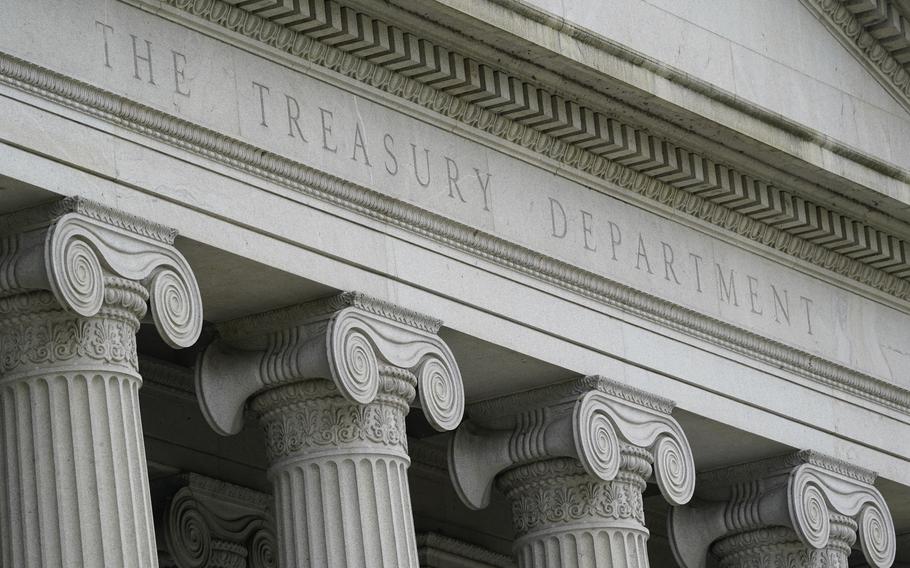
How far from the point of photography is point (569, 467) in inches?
1094

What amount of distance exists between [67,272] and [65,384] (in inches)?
40.6

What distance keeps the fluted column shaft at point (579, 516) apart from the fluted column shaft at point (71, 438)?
23.5 feet

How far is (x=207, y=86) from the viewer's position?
77.6 ft

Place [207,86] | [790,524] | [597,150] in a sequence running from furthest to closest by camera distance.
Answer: [790,524] → [597,150] → [207,86]

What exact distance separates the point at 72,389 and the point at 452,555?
12.1 m

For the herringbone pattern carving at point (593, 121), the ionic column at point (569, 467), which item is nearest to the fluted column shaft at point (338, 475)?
the ionic column at point (569, 467)

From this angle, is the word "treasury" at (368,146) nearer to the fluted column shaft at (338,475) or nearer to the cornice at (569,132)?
the cornice at (569,132)

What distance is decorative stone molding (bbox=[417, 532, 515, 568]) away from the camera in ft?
106

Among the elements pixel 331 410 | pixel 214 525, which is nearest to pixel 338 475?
pixel 331 410

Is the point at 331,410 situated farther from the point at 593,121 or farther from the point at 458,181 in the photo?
the point at 593,121

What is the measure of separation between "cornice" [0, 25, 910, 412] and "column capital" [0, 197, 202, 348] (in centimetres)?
102

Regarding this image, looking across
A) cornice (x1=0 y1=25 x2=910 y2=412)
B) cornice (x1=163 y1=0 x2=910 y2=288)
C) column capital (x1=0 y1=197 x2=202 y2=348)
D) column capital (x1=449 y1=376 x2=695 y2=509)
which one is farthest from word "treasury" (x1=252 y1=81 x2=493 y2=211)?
column capital (x1=449 y1=376 x2=695 y2=509)

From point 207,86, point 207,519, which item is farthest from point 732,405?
point 207,86

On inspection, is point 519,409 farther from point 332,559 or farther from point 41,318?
point 41,318
